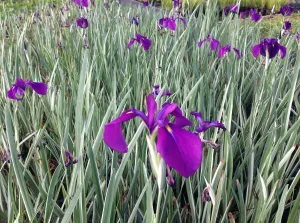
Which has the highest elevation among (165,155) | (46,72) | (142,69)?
(165,155)

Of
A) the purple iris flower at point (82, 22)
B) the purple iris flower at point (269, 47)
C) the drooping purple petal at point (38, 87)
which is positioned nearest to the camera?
the drooping purple petal at point (38, 87)

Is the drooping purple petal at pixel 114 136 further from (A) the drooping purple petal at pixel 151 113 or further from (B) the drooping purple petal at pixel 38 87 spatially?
(B) the drooping purple petal at pixel 38 87

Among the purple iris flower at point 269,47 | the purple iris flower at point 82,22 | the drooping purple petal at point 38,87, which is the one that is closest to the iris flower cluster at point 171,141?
the drooping purple petal at point 38,87

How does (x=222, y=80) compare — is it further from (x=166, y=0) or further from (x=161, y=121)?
(x=166, y=0)

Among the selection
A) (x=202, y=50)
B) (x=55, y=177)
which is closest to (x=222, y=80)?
(x=202, y=50)

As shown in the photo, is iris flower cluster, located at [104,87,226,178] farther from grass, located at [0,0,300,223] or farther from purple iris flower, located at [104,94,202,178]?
grass, located at [0,0,300,223]

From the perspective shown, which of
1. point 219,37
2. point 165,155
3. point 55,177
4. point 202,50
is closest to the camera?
point 165,155

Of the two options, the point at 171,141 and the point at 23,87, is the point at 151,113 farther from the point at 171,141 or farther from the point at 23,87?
the point at 23,87
